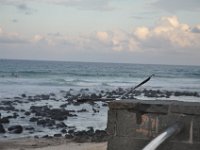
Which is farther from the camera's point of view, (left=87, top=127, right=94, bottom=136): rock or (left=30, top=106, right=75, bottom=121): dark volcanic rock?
(left=30, top=106, right=75, bottom=121): dark volcanic rock

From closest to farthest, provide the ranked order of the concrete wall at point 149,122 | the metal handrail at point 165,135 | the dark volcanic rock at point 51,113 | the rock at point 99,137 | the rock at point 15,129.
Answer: the metal handrail at point 165,135 → the concrete wall at point 149,122 → the rock at point 99,137 → the rock at point 15,129 → the dark volcanic rock at point 51,113

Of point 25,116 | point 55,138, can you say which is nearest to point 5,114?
point 25,116

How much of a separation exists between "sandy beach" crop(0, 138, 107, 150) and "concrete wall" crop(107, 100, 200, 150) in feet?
24.2

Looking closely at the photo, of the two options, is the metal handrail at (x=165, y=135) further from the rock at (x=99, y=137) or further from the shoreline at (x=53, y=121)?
the rock at (x=99, y=137)

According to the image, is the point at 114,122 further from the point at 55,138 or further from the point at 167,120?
the point at 55,138

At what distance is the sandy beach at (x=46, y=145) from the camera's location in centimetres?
1349

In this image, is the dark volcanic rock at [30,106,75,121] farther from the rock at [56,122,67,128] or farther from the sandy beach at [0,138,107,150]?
the sandy beach at [0,138,107,150]

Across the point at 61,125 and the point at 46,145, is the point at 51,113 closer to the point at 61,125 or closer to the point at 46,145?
the point at 61,125

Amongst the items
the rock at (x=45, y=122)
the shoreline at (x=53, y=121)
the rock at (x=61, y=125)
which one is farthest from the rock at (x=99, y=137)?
the rock at (x=45, y=122)

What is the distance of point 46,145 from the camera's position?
14539 millimetres

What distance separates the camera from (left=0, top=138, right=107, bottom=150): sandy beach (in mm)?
13492

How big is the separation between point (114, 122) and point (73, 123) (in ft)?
53.4

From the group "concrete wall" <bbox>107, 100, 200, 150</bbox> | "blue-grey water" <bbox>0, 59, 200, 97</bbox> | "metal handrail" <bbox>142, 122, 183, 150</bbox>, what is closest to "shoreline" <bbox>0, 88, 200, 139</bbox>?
"concrete wall" <bbox>107, 100, 200, 150</bbox>

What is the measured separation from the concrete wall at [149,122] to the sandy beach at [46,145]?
7.36m
